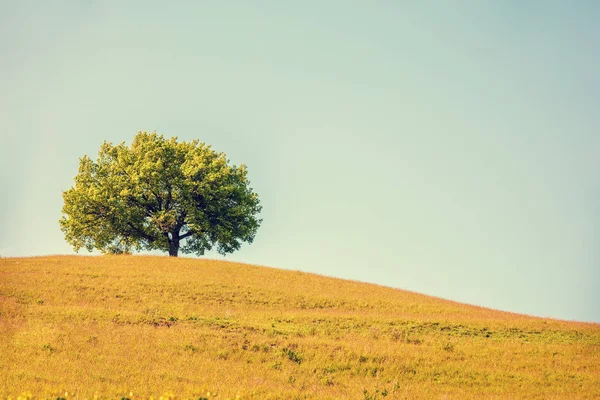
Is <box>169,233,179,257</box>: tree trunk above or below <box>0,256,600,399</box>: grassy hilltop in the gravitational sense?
above

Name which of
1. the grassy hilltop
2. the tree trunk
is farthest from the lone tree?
the grassy hilltop

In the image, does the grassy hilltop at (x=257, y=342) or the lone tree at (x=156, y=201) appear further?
the lone tree at (x=156, y=201)

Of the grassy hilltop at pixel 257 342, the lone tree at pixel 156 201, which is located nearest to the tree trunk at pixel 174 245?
the lone tree at pixel 156 201

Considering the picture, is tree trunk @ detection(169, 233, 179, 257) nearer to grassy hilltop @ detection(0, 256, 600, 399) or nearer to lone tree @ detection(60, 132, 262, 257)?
lone tree @ detection(60, 132, 262, 257)

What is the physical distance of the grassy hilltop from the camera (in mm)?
19641

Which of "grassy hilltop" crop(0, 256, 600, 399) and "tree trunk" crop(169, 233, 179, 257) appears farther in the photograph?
"tree trunk" crop(169, 233, 179, 257)

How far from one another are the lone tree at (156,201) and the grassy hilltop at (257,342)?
1079 centimetres

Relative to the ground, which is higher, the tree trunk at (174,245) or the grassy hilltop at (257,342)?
the tree trunk at (174,245)

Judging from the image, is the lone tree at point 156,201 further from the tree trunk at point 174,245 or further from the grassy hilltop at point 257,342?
the grassy hilltop at point 257,342

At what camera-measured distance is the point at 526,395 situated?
21812mm

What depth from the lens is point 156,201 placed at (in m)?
56.3

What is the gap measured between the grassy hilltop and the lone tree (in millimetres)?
10794

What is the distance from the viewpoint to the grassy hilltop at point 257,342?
1964cm

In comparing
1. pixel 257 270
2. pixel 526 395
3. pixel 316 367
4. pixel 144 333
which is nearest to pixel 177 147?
pixel 257 270
